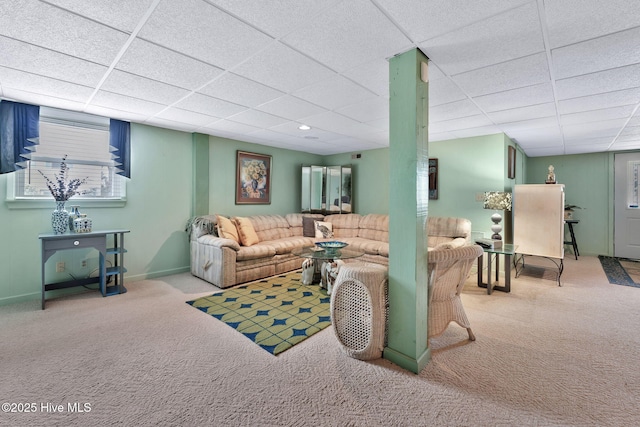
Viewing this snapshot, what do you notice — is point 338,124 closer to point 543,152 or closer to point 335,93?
point 335,93

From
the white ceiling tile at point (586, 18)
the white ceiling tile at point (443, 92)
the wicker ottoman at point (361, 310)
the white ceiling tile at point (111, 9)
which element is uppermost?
the white ceiling tile at point (443, 92)

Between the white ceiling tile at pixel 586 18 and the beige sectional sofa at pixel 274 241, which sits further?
the beige sectional sofa at pixel 274 241

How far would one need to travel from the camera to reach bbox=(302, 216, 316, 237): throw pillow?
224 inches

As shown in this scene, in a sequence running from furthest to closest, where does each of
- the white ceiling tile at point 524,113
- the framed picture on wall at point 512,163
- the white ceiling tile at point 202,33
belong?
the framed picture on wall at point 512,163
the white ceiling tile at point 524,113
the white ceiling tile at point 202,33

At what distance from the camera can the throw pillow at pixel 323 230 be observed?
5.44 metres

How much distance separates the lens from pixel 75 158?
147 inches

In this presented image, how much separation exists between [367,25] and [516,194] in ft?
14.1

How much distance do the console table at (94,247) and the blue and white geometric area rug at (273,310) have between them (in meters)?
1.18

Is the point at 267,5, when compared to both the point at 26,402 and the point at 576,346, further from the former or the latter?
the point at 576,346

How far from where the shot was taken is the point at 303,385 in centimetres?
192

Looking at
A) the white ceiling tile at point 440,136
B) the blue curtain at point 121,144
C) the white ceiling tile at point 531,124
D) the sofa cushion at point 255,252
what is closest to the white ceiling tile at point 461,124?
the white ceiling tile at point 440,136

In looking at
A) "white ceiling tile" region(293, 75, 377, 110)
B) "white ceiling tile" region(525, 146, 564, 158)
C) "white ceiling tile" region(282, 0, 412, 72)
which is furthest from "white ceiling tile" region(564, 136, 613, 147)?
"white ceiling tile" region(282, 0, 412, 72)

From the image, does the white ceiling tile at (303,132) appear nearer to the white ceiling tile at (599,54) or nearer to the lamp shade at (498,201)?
the lamp shade at (498,201)

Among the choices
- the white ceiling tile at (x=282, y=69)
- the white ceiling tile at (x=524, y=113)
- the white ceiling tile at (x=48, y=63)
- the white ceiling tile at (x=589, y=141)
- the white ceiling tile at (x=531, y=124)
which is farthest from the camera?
the white ceiling tile at (x=589, y=141)
